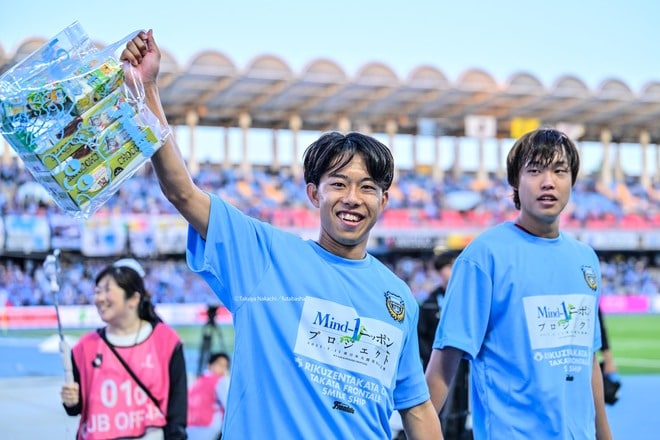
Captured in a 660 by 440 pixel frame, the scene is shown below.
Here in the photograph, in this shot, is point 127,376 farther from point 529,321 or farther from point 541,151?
point 541,151

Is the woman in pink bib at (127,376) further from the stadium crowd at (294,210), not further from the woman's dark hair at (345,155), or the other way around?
the stadium crowd at (294,210)

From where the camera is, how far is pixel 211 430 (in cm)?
788

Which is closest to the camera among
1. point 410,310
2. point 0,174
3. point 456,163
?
point 410,310

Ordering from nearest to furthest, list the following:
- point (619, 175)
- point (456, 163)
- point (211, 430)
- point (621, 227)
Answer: point (211, 430) → point (621, 227) → point (456, 163) → point (619, 175)

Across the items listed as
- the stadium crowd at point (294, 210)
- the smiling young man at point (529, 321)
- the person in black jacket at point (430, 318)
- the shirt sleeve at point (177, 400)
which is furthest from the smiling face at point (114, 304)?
the stadium crowd at point (294, 210)

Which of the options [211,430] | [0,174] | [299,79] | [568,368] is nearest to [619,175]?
[299,79]

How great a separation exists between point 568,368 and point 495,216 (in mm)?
33070

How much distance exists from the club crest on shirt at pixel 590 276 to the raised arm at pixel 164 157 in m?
1.80

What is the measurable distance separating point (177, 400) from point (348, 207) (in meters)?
2.17

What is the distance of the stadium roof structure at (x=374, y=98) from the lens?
33438mm

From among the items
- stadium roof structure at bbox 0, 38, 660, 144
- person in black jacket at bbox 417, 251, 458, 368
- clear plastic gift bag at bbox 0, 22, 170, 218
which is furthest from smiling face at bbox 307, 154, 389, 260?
stadium roof structure at bbox 0, 38, 660, 144

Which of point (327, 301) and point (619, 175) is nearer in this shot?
point (327, 301)

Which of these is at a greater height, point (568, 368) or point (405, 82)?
point (405, 82)

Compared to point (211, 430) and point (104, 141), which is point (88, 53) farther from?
point (211, 430)
